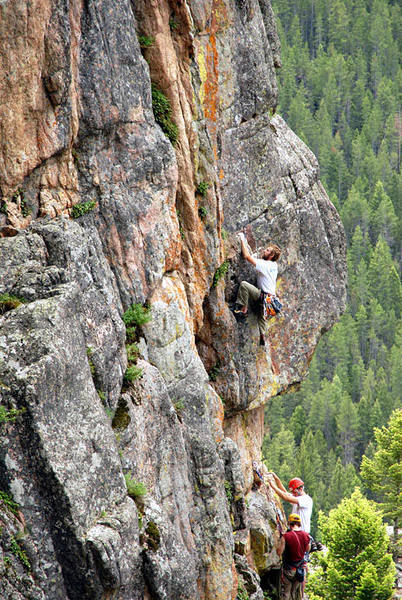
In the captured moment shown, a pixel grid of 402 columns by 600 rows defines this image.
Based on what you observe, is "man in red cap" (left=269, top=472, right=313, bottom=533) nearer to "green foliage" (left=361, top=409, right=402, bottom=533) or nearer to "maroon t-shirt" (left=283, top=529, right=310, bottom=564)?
"maroon t-shirt" (left=283, top=529, right=310, bottom=564)

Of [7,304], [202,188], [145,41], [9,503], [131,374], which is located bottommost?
[131,374]

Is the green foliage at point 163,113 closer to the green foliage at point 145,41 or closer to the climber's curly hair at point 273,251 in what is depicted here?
the green foliage at point 145,41

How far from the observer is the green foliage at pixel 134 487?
11.3 metres

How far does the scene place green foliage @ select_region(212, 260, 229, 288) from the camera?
53.9 ft

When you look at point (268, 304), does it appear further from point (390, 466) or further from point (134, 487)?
point (390, 466)

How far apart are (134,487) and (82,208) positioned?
171 inches

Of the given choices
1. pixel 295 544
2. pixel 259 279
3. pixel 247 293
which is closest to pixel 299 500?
pixel 295 544

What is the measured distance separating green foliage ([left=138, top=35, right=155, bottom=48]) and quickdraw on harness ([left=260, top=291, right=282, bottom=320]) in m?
6.14

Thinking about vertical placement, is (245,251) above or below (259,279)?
above

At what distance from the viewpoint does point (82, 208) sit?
474 inches

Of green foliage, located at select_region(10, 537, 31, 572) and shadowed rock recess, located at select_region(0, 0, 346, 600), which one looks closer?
green foliage, located at select_region(10, 537, 31, 572)

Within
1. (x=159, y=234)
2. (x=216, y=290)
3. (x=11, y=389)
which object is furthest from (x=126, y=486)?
(x=216, y=290)

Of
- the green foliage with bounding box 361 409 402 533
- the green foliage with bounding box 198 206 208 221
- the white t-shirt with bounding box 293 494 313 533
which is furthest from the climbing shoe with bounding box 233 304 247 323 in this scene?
the green foliage with bounding box 361 409 402 533

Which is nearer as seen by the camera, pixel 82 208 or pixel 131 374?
pixel 82 208
